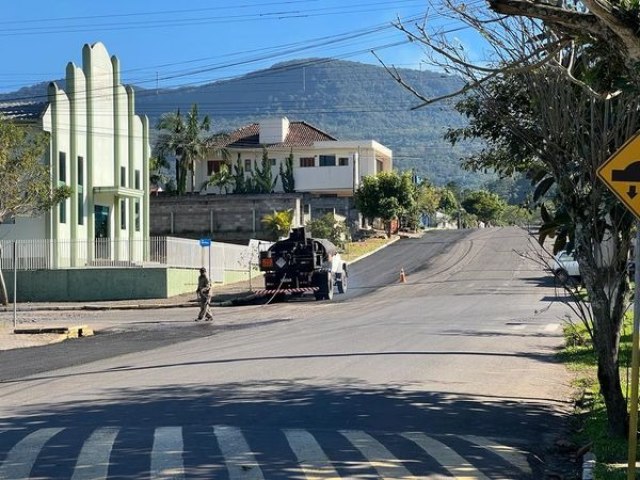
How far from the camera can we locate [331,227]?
2318 inches

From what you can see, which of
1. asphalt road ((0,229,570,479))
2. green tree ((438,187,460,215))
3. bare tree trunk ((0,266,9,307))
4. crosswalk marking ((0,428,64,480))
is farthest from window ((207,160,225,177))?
crosswalk marking ((0,428,64,480))

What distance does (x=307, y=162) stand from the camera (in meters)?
79.8

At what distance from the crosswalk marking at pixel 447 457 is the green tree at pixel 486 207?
383 ft

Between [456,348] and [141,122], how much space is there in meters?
37.2

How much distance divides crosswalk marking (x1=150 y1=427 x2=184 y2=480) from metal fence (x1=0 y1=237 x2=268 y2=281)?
32360mm

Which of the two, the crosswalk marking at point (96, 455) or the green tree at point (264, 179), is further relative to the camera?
the green tree at point (264, 179)

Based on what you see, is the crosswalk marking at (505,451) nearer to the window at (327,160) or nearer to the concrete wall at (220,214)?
the concrete wall at (220,214)

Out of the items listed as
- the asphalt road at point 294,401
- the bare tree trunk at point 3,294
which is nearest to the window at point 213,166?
the bare tree trunk at point 3,294

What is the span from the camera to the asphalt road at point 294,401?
8203mm

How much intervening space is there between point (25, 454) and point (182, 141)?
224 feet

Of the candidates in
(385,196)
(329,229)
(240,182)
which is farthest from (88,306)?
(240,182)

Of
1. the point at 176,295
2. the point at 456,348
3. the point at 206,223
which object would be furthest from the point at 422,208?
the point at 456,348

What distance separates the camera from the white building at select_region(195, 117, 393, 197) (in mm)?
76125

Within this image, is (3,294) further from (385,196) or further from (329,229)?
(385,196)
